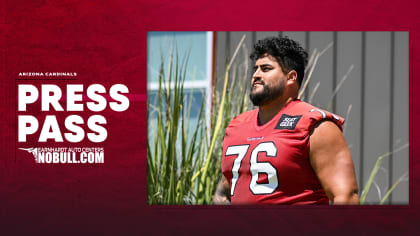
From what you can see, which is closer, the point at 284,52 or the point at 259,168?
the point at 259,168

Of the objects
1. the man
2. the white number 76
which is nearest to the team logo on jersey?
the man

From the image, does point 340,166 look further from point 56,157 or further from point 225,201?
point 56,157

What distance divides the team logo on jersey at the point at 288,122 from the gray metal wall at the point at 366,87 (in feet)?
4.30

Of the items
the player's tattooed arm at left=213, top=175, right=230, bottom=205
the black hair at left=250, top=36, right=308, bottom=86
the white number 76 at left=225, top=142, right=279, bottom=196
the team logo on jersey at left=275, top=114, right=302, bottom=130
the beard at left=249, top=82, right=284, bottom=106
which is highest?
the black hair at left=250, top=36, right=308, bottom=86

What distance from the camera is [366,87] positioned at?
4434mm

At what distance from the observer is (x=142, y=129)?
10.0 ft

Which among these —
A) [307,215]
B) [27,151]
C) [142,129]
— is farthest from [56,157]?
[307,215]

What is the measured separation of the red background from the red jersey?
7 cm

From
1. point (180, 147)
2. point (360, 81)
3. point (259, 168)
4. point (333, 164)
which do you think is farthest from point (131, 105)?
point (360, 81)

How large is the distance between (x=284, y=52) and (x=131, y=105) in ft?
2.85

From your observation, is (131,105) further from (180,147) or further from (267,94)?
(180,147)

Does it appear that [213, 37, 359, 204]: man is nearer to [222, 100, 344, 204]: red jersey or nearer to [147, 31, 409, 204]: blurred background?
[222, 100, 344, 204]: red jersey

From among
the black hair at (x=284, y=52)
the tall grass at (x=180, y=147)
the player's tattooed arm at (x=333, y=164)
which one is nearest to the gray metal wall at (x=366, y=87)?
the tall grass at (x=180, y=147)

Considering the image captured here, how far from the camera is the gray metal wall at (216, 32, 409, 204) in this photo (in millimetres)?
4379
